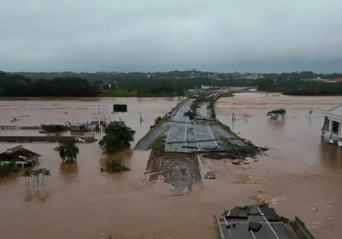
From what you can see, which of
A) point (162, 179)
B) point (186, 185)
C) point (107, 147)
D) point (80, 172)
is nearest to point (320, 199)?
point (186, 185)

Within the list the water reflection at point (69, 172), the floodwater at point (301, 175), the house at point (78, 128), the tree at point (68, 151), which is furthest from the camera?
the house at point (78, 128)

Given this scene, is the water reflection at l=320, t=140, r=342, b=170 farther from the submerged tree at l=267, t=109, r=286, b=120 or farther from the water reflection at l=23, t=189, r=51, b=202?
the water reflection at l=23, t=189, r=51, b=202

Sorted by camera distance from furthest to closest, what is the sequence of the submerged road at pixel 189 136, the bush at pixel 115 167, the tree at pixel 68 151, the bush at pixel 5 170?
the submerged road at pixel 189 136
the tree at pixel 68 151
the bush at pixel 115 167
the bush at pixel 5 170

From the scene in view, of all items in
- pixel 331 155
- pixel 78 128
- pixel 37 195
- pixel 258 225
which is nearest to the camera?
pixel 258 225

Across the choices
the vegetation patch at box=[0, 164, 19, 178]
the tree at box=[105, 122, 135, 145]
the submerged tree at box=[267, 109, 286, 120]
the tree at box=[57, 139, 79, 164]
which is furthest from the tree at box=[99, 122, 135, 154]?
the submerged tree at box=[267, 109, 286, 120]

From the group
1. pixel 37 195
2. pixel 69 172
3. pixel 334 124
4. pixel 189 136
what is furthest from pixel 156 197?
pixel 334 124

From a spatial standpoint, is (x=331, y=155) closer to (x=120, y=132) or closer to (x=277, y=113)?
(x=120, y=132)

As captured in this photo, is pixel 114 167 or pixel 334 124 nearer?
pixel 114 167

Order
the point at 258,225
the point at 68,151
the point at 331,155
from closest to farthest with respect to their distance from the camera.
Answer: the point at 258,225 → the point at 68,151 → the point at 331,155

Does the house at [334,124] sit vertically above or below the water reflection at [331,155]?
above

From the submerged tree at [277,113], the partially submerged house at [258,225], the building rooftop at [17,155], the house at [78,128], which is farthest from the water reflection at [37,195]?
the submerged tree at [277,113]

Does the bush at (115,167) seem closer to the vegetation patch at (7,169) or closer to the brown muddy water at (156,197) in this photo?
the brown muddy water at (156,197)

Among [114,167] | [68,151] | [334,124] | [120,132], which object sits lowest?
[114,167]
